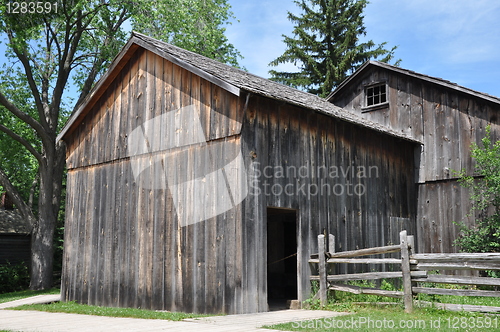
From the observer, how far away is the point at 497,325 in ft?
27.6

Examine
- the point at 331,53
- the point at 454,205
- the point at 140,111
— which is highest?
the point at 331,53

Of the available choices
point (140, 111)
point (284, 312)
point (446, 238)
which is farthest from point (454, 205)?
point (140, 111)

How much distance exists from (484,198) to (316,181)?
5.83 meters

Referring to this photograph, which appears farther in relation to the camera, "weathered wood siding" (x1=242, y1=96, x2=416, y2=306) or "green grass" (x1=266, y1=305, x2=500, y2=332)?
"weathered wood siding" (x1=242, y1=96, x2=416, y2=306)

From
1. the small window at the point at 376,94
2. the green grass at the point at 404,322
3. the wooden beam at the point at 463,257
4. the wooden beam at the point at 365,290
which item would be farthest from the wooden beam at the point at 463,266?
the small window at the point at 376,94

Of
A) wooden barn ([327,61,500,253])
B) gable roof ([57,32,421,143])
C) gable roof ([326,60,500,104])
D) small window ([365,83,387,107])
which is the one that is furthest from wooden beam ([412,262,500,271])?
small window ([365,83,387,107])

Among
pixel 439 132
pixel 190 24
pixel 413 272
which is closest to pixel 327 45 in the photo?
pixel 190 24

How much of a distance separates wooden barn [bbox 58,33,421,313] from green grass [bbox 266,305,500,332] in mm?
2222

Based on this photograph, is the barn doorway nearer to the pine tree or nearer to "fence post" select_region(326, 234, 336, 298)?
"fence post" select_region(326, 234, 336, 298)

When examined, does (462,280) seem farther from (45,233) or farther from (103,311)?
(45,233)

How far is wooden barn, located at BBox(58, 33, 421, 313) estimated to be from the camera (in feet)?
37.1

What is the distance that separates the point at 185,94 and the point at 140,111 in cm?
179

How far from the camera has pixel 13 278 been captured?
2309 centimetres

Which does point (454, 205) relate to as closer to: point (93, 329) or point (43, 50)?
point (93, 329)
